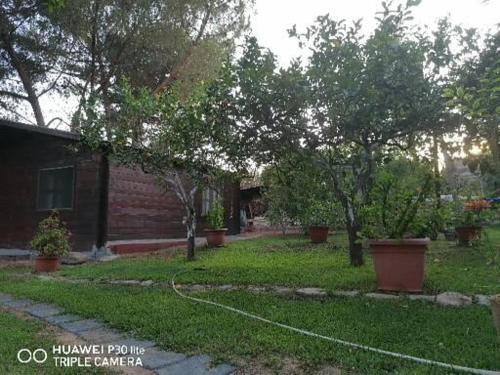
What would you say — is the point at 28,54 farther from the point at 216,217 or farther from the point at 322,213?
the point at 322,213

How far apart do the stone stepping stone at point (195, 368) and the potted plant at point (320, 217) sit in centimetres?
842

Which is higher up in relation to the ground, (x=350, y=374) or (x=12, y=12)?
(x=12, y=12)

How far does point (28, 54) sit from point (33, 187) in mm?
4514

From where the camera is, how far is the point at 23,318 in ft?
14.6

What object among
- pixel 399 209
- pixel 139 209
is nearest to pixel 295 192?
pixel 139 209

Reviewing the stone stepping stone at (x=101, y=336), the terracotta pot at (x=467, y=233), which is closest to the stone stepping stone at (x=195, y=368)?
the stone stepping stone at (x=101, y=336)

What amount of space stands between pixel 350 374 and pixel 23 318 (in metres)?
3.48

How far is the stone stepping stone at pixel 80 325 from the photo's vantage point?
3904mm

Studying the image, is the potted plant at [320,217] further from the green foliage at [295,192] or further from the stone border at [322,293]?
the stone border at [322,293]

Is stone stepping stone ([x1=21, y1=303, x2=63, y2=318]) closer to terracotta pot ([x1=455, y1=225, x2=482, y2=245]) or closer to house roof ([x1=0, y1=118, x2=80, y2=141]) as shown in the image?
house roof ([x1=0, y1=118, x2=80, y2=141])

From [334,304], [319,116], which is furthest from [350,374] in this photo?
[319,116]

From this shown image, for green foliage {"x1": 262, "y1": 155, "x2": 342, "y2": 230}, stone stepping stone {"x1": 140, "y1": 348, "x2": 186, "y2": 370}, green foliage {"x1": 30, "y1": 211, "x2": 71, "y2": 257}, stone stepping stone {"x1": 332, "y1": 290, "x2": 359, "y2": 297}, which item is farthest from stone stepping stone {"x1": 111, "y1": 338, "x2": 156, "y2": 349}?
green foliage {"x1": 30, "y1": 211, "x2": 71, "y2": 257}

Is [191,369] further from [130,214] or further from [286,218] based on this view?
[286,218]

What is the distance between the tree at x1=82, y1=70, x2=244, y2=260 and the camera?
20.4ft
